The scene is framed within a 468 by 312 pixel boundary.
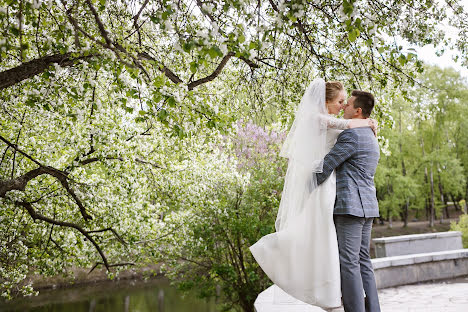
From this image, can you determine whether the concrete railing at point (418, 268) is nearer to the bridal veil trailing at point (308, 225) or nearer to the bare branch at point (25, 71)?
the bridal veil trailing at point (308, 225)

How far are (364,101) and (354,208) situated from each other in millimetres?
944

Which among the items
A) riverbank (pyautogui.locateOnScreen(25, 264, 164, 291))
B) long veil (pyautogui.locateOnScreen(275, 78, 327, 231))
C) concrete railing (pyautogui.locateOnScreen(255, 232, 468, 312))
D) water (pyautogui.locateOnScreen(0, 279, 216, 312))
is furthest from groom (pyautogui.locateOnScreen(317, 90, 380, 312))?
riverbank (pyautogui.locateOnScreen(25, 264, 164, 291))

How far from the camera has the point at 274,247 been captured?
374 centimetres

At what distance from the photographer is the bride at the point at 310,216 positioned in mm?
3416

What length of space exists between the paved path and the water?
8.66 meters

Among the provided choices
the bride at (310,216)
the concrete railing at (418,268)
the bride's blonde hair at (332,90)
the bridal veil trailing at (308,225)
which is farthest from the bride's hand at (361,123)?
the concrete railing at (418,268)

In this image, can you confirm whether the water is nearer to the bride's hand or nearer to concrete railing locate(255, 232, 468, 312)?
concrete railing locate(255, 232, 468, 312)

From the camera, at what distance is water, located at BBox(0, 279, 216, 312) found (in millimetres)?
15990

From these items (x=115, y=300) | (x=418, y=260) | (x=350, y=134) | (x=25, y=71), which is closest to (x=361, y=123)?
(x=350, y=134)

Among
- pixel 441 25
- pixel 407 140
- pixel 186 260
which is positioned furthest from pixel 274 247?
pixel 407 140

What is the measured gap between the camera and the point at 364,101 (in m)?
3.67

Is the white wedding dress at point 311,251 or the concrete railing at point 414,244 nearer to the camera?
the white wedding dress at point 311,251

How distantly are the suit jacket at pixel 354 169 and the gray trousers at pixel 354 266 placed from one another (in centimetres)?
12

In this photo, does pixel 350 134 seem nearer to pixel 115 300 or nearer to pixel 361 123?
pixel 361 123
